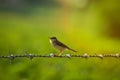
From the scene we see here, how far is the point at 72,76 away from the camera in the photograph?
2.44m

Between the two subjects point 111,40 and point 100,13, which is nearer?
point 111,40

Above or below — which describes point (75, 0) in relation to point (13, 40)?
above

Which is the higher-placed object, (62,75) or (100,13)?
(100,13)

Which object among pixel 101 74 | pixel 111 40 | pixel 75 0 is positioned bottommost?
pixel 101 74

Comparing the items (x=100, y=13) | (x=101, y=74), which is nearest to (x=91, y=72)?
(x=101, y=74)

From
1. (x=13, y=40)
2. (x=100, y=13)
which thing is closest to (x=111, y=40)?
(x=100, y=13)

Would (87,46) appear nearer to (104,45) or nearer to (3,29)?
(104,45)

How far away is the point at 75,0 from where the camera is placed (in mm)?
2553

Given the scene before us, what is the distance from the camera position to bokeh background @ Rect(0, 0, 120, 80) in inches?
95.3

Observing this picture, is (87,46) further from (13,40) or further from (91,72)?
(13,40)

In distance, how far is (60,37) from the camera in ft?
7.96

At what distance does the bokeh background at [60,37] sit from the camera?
7.95 feet

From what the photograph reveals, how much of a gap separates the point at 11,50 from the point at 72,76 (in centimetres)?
30

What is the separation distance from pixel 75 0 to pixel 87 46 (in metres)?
0.25
